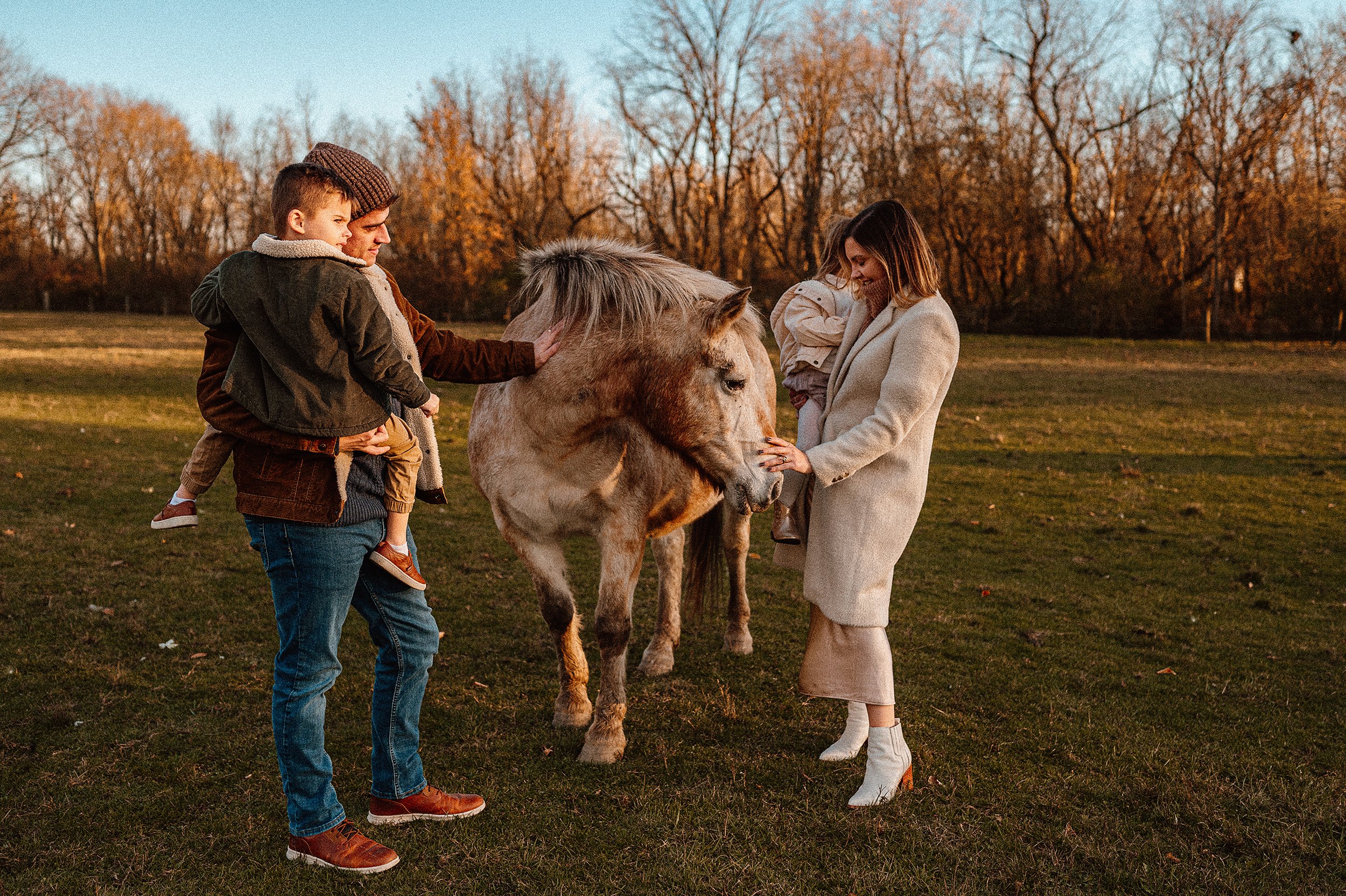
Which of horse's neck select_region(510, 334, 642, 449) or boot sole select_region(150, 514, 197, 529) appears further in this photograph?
horse's neck select_region(510, 334, 642, 449)

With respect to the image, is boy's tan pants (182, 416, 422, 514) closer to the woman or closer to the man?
the man

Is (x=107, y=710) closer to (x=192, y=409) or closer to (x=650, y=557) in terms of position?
(x=650, y=557)

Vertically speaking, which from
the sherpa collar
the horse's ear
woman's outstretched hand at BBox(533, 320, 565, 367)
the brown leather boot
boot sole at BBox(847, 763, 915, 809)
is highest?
the sherpa collar

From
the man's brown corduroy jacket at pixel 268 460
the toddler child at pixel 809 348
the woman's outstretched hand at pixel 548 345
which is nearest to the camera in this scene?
the man's brown corduroy jacket at pixel 268 460

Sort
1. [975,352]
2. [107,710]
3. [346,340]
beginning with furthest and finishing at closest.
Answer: [975,352] < [107,710] < [346,340]

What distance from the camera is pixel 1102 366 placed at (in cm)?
2070

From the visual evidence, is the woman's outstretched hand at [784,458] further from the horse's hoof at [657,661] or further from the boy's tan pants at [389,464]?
the horse's hoof at [657,661]

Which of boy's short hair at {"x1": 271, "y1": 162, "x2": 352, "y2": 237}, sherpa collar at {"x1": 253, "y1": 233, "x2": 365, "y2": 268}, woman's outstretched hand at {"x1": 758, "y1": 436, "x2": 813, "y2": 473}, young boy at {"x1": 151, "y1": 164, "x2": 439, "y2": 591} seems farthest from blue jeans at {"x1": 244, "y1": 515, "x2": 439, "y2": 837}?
woman's outstretched hand at {"x1": 758, "y1": 436, "x2": 813, "y2": 473}

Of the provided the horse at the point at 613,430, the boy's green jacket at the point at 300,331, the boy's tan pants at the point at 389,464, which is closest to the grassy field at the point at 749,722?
the horse at the point at 613,430

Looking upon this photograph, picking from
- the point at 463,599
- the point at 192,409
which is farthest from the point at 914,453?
the point at 192,409

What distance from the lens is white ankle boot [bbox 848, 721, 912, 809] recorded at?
126 inches

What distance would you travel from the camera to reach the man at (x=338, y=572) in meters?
2.44

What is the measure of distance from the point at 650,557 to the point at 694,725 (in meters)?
3.24

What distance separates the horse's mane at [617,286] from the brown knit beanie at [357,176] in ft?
3.21
